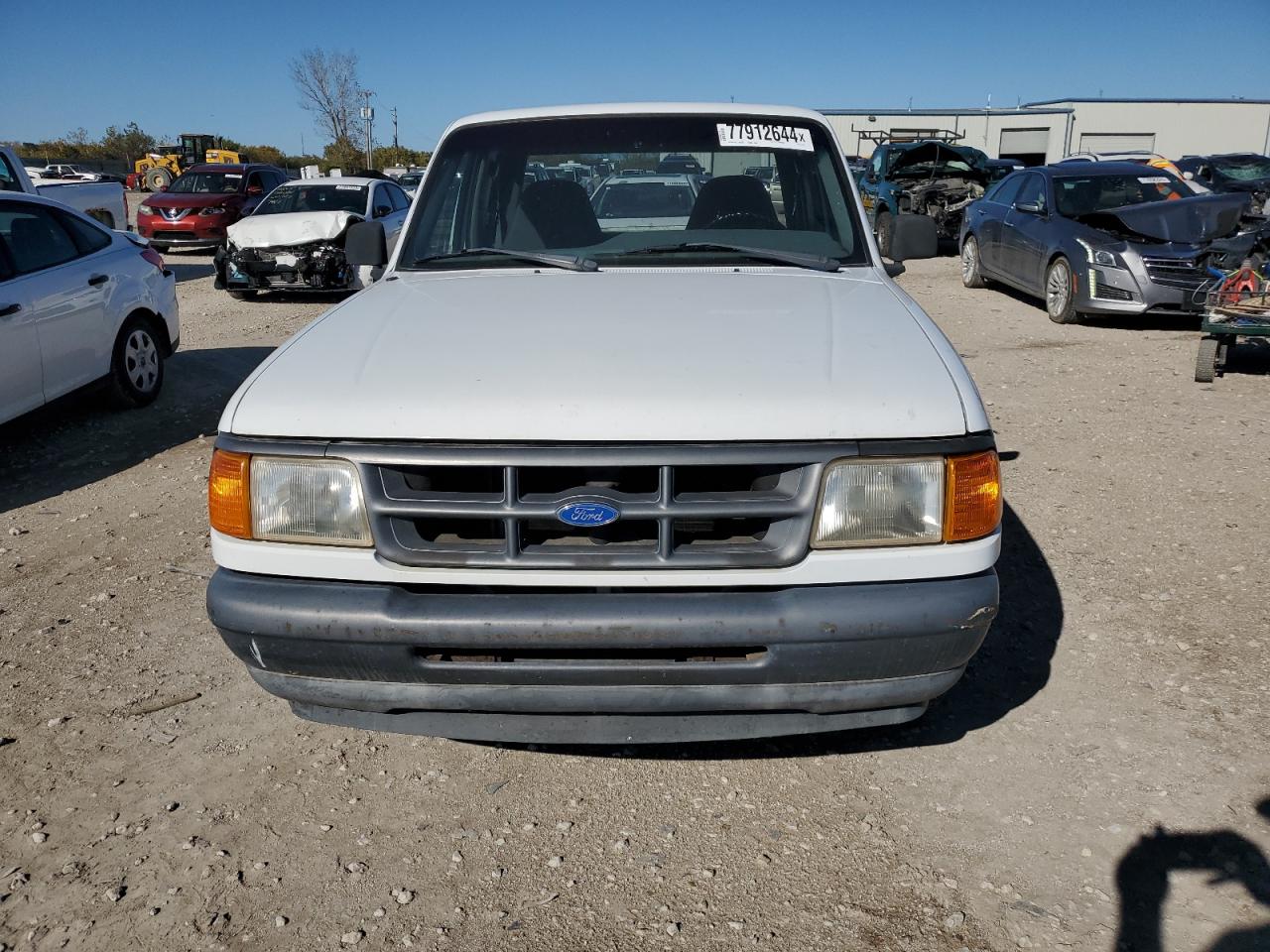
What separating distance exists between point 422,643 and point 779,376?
1035 mm

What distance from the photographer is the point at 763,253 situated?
346 centimetres

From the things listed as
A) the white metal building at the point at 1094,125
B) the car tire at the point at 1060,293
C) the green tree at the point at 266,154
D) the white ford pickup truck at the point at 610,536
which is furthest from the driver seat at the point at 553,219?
the green tree at the point at 266,154

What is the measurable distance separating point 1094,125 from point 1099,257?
49.1m

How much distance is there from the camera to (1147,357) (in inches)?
346

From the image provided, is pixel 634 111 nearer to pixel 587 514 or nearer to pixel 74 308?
pixel 587 514

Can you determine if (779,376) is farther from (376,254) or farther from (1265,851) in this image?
(376,254)

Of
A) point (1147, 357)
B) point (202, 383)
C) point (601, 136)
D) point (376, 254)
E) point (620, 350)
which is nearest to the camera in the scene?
point (620, 350)

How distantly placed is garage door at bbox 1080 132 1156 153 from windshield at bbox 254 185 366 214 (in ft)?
161

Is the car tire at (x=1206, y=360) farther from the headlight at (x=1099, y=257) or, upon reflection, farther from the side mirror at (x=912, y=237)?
the side mirror at (x=912, y=237)

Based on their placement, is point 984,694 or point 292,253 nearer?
point 984,694

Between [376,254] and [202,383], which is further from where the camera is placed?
[202,383]

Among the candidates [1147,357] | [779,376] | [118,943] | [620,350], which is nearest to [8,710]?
[118,943]

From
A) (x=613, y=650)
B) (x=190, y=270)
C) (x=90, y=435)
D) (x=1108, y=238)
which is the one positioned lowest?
(x=90, y=435)

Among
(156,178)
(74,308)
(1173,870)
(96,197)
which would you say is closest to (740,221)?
(1173,870)
